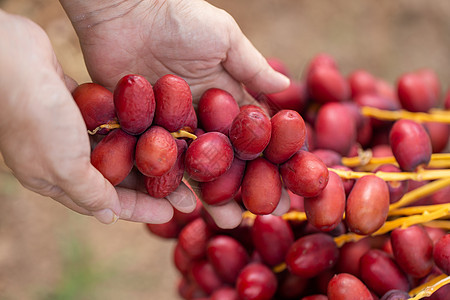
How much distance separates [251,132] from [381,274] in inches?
16.6

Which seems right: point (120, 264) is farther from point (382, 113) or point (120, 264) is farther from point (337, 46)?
point (337, 46)

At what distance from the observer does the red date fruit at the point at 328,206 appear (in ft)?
2.74

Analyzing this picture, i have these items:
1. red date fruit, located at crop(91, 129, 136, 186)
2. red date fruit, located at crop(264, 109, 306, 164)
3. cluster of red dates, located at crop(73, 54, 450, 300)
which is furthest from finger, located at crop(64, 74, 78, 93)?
red date fruit, located at crop(264, 109, 306, 164)

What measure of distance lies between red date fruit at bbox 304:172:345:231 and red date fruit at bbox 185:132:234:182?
0.19m

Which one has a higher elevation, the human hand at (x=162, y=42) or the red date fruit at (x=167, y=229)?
the human hand at (x=162, y=42)

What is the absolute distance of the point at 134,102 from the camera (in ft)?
2.38

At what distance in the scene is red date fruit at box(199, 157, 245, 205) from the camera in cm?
82

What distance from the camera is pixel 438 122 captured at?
123 cm

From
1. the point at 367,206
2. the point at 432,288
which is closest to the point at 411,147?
the point at 367,206

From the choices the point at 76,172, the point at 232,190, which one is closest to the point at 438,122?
the point at 232,190

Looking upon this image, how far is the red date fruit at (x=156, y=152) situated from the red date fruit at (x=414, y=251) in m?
0.49

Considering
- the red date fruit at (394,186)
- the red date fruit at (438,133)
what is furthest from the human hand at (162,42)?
the red date fruit at (438,133)

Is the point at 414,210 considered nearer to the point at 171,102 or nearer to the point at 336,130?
the point at 336,130

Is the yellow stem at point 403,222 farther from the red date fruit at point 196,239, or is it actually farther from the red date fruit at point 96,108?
the red date fruit at point 96,108
